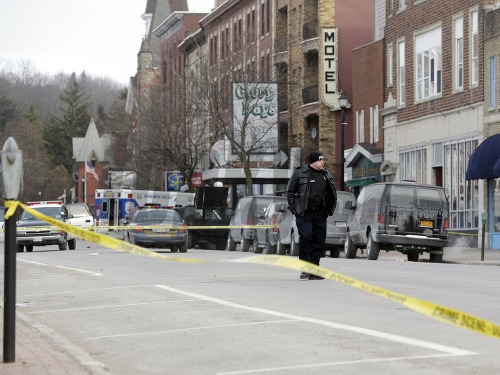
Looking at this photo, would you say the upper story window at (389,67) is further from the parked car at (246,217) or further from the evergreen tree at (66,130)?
the evergreen tree at (66,130)

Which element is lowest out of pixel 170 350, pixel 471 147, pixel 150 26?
pixel 170 350

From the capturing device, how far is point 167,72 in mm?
97938

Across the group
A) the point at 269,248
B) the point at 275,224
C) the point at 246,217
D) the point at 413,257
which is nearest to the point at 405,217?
the point at 413,257

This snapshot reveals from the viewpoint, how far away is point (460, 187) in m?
48.9

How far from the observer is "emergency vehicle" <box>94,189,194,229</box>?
76625mm

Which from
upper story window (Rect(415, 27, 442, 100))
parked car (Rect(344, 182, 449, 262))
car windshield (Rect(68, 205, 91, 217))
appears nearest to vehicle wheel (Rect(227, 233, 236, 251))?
upper story window (Rect(415, 27, 442, 100))

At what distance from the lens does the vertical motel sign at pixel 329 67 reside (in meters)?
68.3

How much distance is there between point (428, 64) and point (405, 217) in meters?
18.9

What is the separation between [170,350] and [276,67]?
211ft

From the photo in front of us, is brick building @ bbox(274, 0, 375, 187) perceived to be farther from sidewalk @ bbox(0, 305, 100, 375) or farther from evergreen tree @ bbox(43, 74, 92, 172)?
evergreen tree @ bbox(43, 74, 92, 172)

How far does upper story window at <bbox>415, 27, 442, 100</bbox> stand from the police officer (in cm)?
3074

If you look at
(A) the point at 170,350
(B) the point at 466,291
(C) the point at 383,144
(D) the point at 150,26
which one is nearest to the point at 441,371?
(A) the point at 170,350

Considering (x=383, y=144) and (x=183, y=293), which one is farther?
(x=383, y=144)

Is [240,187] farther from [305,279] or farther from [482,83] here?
[305,279]
